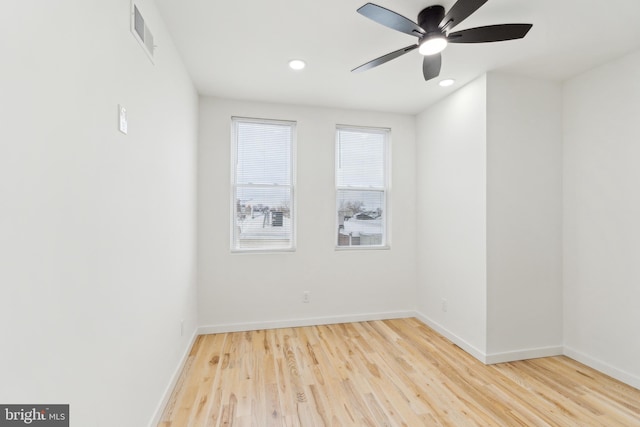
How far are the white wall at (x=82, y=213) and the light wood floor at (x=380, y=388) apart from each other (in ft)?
1.91

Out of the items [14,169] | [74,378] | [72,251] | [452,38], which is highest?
[452,38]

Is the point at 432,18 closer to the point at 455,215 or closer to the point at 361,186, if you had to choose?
the point at 455,215

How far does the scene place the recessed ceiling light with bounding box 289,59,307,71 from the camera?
2.57 metres

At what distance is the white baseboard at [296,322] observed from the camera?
338 cm

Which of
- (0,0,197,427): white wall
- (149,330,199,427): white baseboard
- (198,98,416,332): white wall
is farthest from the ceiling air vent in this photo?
(149,330,199,427): white baseboard

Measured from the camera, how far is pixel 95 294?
1226 mm

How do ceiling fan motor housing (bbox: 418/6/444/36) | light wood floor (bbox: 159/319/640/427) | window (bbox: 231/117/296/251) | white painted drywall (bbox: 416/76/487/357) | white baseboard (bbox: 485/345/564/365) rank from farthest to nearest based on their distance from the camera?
→ window (bbox: 231/117/296/251) < white painted drywall (bbox: 416/76/487/357) < white baseboard (bbox: 485/345/564/365) < light wood floor (bbox: 159/319/640/427) < ceiling fan motor housing (bbox: 418/6/444/36)

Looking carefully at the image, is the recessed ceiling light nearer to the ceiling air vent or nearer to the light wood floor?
the ceiling air vent

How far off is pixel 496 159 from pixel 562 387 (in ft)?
6.48

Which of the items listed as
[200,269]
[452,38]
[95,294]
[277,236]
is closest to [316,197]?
[277,236]

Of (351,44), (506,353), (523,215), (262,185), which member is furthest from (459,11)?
(506,353)

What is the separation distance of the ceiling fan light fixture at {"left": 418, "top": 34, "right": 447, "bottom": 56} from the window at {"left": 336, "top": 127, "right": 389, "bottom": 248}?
189cm

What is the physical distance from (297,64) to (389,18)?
111 centimetres

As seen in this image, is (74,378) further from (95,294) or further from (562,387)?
(562,387)
